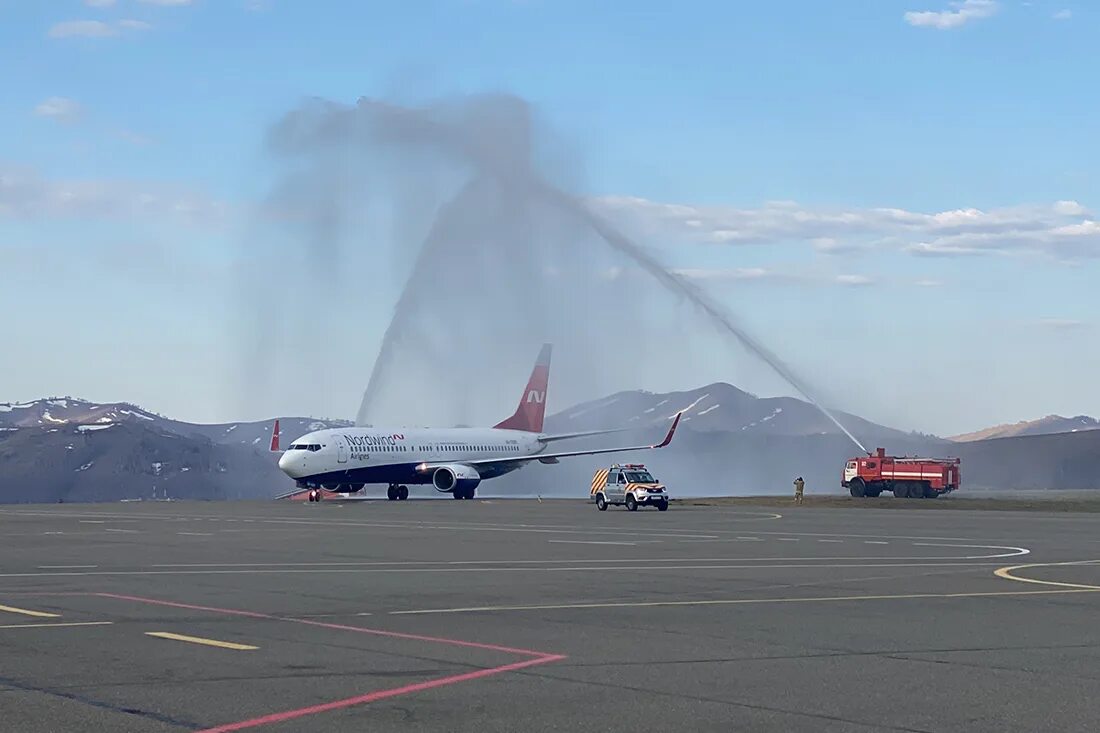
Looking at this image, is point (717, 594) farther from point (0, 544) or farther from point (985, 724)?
point (0, 544)

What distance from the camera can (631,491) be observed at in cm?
6031

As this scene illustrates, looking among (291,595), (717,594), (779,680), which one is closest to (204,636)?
(291,595)

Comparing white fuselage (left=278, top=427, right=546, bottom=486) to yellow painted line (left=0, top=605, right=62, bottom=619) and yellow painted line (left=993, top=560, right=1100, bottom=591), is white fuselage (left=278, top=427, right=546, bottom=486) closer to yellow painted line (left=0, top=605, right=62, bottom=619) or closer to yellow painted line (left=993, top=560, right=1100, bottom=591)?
yellow painted line (left=993, top=560, right=1100, bottom=591)

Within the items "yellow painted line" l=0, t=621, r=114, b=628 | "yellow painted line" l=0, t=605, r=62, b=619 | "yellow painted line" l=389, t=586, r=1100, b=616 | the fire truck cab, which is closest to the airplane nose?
the fire truck cab

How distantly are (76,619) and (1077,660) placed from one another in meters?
12.4

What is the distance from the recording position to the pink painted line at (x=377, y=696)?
10891 mm

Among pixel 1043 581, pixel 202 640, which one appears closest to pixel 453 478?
pixel 1043 581

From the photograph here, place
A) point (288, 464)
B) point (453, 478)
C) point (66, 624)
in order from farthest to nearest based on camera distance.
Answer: point (453, 478)
point (288, 464)
point (66, 624)

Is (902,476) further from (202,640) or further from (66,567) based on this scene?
(202,640)

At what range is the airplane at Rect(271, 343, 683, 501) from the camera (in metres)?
74.4

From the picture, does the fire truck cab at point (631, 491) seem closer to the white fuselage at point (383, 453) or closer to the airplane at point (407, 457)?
the airplane at point (407, 457)

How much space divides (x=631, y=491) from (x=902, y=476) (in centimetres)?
2268

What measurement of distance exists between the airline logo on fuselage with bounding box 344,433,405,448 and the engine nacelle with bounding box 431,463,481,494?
10.3ft

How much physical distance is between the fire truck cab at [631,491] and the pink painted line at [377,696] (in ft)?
150
